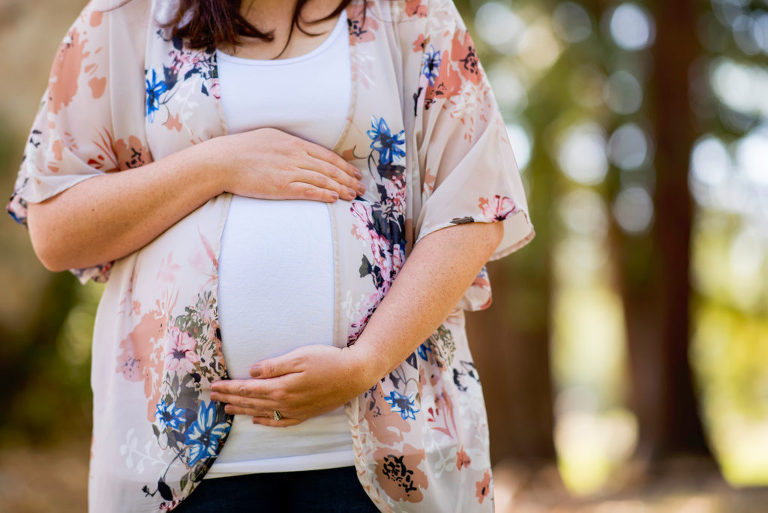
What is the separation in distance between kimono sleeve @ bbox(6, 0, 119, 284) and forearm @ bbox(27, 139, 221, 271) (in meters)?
0.04

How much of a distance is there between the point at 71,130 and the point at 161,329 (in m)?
0.42

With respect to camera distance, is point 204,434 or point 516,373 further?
point 516,373

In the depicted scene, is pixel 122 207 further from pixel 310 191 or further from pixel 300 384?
pixel 300 384

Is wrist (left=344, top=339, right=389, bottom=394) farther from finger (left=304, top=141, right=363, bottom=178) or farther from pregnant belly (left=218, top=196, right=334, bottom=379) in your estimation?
finger (left=304, top=141, right=363, bottom=178)

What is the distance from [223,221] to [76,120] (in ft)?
1.16

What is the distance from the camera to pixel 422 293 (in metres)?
1.32

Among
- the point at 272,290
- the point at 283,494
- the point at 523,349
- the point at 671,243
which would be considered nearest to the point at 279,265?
the point at 272,290

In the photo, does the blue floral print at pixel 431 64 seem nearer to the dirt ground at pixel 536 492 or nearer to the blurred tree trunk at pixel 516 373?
the dirt ground at pixel 536 492

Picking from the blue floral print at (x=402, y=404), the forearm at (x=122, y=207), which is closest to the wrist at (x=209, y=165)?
the forearm at (x=122, y=207)

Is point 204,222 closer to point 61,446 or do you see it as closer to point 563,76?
point 61,446

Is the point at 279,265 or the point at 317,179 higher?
the point at 317,179

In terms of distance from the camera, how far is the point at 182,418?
1279 mm

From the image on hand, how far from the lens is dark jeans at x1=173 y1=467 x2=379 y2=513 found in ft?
4.17

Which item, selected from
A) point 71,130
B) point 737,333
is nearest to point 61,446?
point 71,130
